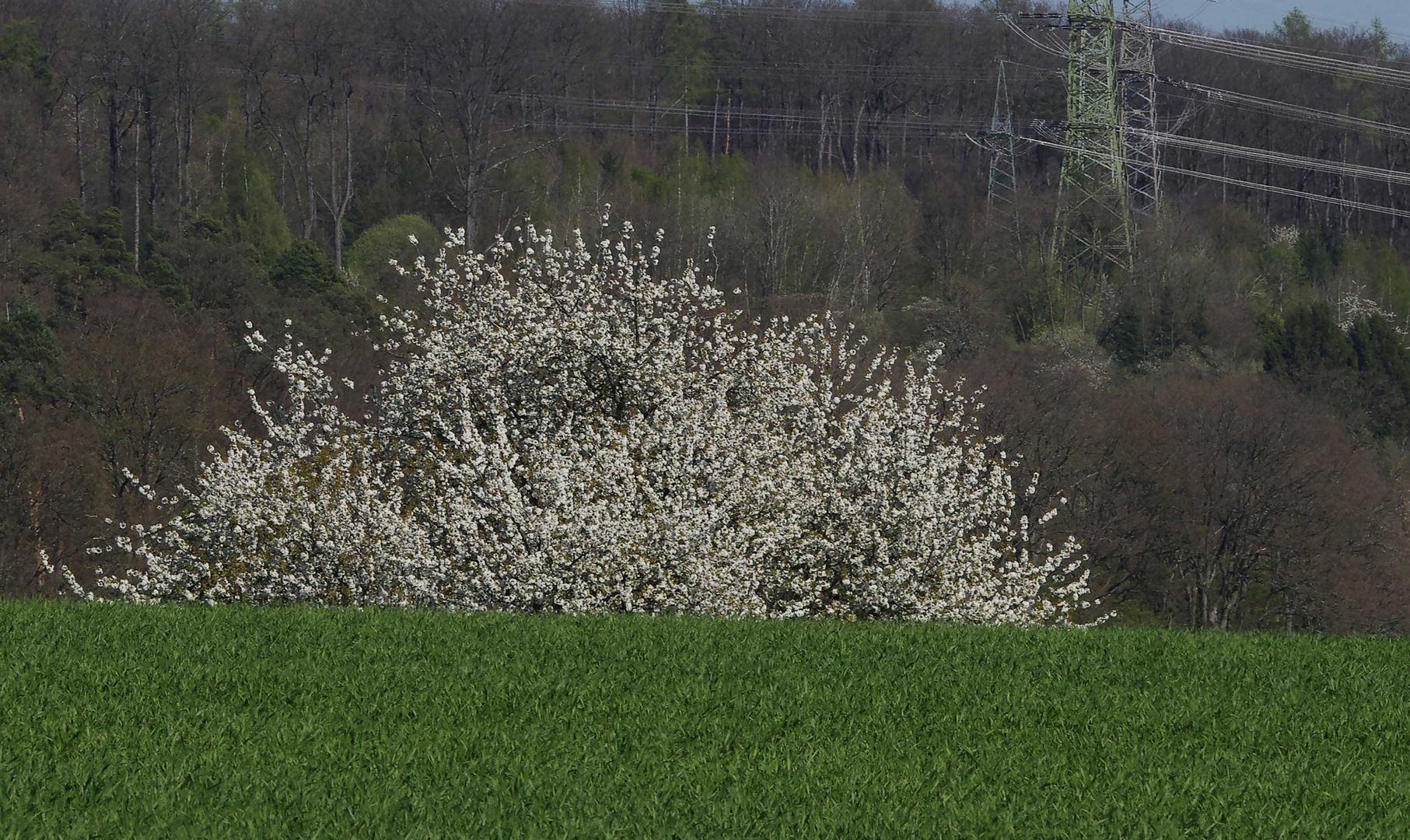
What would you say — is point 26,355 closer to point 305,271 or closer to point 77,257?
point 77,257

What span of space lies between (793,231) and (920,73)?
24.8 m

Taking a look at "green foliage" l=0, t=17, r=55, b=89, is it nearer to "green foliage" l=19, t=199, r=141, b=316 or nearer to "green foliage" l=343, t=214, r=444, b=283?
"green foliage" l=19, t=199, r=141, b=316

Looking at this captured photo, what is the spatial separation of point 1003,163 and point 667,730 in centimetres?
7506

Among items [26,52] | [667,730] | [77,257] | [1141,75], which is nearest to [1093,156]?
[1141,75]

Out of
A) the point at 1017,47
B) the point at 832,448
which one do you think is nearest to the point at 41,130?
the point at 832,448

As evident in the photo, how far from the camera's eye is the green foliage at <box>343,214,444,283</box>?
190ft

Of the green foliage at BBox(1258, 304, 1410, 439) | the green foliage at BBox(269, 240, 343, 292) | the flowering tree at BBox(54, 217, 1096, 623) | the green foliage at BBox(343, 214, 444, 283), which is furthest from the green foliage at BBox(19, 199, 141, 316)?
the green foliage at BBox(1258, 304, 1410, 439)

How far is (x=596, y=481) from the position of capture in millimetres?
19141

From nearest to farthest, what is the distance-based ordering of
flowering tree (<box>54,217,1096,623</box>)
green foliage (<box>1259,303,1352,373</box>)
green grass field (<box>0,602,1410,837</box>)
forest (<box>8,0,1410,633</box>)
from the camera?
green grass field (<box>0,602,1410,837</box>)
flowering tree (<box>54,217,1096,623</box>)
forest (<box>8,0,1410,633</box>)
green foliage (<box>1259,303,1352,373</box>)

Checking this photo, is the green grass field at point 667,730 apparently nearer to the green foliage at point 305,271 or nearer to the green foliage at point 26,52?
A: the green foliage at point 305,271

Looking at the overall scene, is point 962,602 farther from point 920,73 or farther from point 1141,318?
point 920,73

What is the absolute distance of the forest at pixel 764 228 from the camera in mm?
43625

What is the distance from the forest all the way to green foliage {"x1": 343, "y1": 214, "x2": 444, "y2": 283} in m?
0.24

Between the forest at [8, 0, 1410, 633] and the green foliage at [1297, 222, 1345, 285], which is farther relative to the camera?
the green foliage at [1297, 222, 1345, 285]
